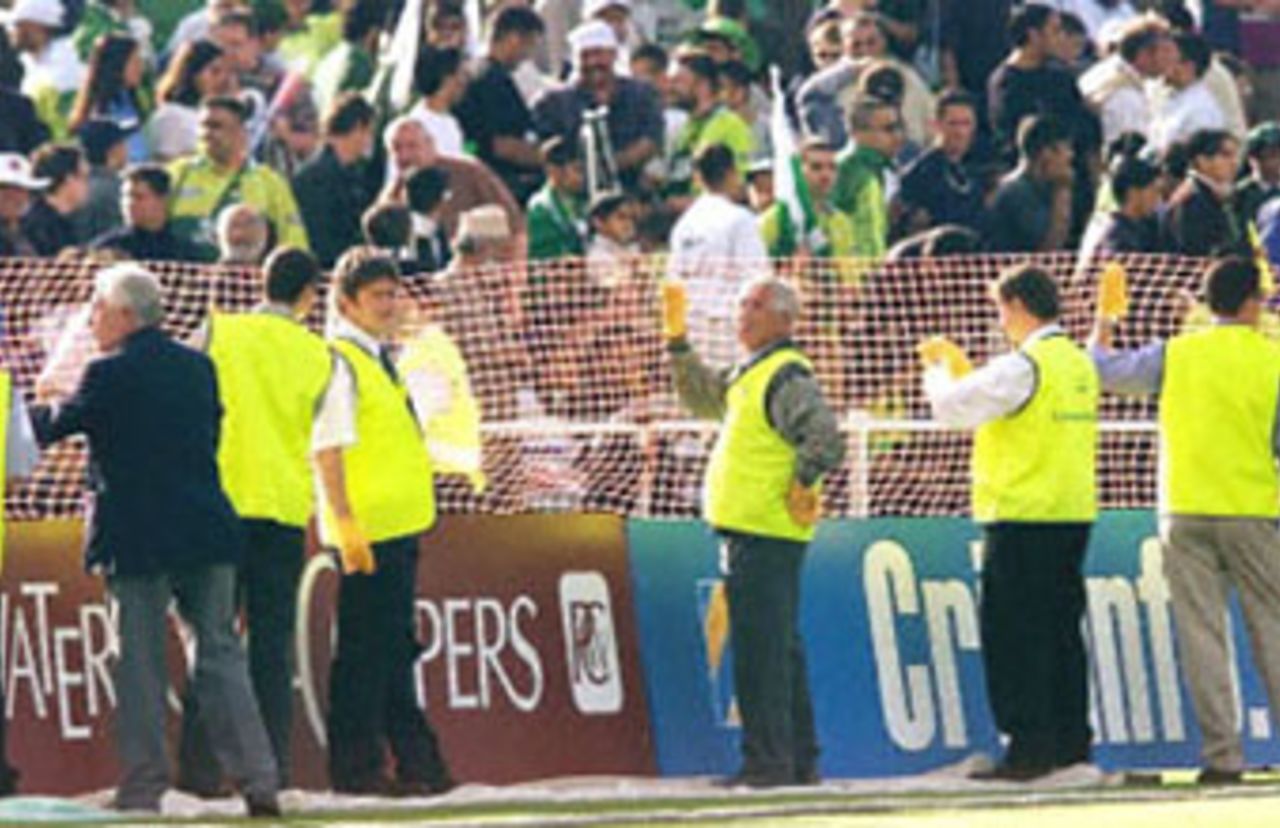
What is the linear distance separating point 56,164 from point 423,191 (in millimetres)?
1939

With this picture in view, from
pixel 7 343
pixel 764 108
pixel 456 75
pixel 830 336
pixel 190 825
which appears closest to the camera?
pixel 190 825

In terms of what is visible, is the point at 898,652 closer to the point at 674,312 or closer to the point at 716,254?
the point at 674,312

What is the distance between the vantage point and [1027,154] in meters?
29.2

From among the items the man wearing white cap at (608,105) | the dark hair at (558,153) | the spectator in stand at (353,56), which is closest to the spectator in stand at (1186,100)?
the man wearing white cap at (608,105)

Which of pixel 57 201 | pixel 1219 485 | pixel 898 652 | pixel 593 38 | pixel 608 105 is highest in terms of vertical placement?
pixel 593 38

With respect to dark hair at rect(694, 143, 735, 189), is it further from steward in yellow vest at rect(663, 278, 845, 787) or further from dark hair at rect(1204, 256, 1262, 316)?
dark hair at rect(1204, 256, 1262, 316)

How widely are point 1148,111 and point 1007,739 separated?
8.78 metres

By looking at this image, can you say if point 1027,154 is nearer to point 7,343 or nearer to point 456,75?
point 456,75

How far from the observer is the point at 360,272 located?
21.9m

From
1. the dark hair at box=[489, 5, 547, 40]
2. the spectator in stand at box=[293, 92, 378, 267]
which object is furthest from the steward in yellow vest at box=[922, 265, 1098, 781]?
the dark hair at box=[489, 5, 547, 40]

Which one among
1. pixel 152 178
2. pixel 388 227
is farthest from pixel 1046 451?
pixel 152 178

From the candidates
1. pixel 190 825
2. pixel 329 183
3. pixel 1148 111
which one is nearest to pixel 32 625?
pixel 190 825

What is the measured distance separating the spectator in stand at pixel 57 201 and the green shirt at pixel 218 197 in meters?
0.50

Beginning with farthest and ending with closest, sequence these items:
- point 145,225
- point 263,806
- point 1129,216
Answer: point 1129,216 < point 145,225 < point 263,806
